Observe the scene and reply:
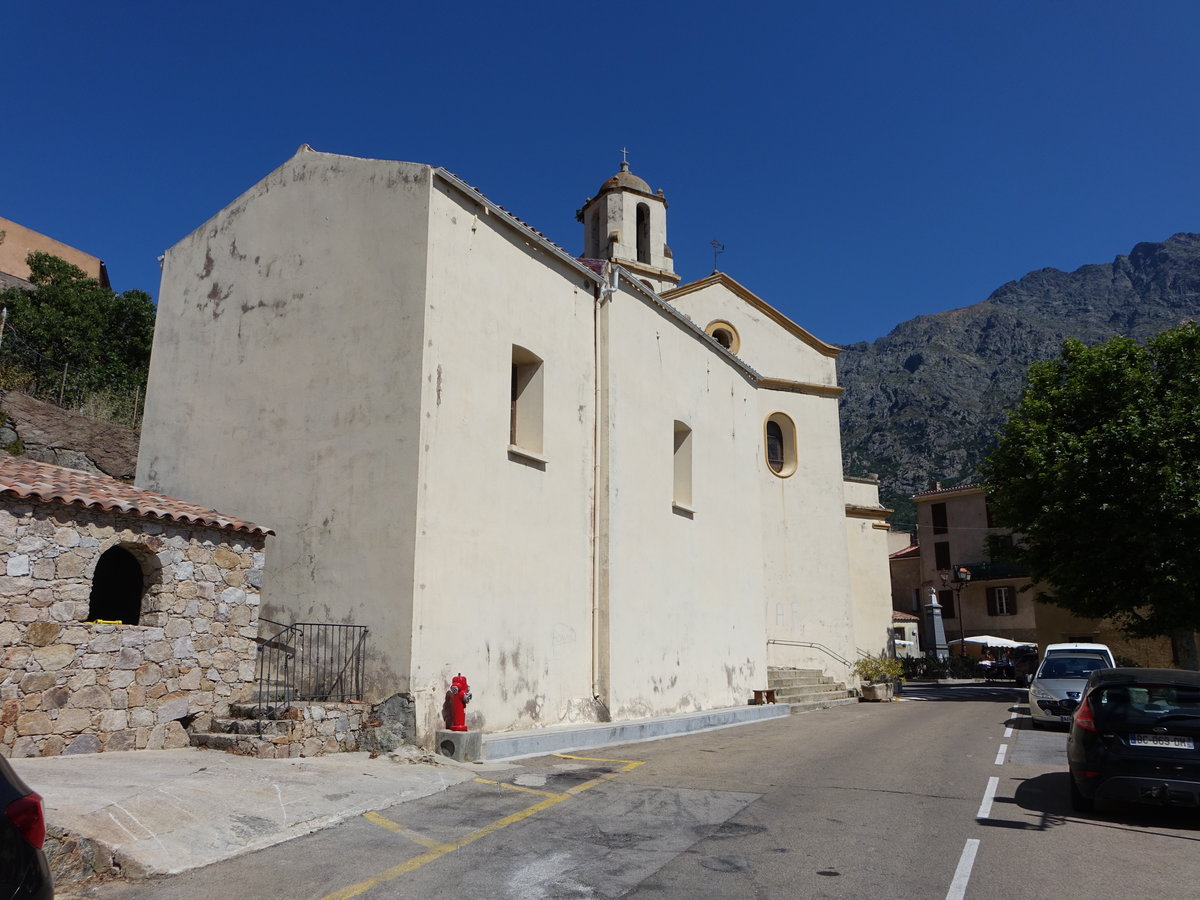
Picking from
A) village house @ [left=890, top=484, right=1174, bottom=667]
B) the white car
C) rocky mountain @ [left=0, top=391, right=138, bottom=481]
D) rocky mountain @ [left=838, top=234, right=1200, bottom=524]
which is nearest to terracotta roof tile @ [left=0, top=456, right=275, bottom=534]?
rocky mountain @ [left=0, top=391, right=138, bottom=481]

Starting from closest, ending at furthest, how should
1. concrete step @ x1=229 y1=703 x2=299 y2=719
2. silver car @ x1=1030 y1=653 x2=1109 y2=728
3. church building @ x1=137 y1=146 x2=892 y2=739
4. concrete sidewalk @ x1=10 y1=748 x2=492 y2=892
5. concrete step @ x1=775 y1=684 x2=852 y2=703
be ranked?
concrete sidewalk @ x1=10 y1=748 x2=492 y2=892
concrete step @ x1=229 y1=703 x2=299 y2=719
church building @ x1=137 y1=146 x2=892 y2=739
silver car @ x1=1030 y1=653 x2=1109 y2=728
concrete step @ x1=775 y1=684 x2=852 y2=703

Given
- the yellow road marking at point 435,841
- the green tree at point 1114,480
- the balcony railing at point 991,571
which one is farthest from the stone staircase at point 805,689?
the balcony railing at point 991,571

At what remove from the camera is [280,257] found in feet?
46.8

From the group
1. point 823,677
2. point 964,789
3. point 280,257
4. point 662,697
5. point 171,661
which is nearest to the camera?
point 964,789

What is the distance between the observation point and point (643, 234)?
28.2 m

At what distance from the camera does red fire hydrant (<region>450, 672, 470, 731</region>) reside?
447 inches

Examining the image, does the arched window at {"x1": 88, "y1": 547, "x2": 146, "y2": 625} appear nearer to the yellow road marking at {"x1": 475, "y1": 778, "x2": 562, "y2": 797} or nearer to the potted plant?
the yellow road marking at {"x1": 475, "y1": 778, "x2": 562, "y2": 797}

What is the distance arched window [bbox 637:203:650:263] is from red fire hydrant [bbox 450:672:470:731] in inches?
752

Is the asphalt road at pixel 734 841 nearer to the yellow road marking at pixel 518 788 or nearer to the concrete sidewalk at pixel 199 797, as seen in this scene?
the yellow road marking at pixel 518 788

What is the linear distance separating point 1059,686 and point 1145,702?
932 centimetres

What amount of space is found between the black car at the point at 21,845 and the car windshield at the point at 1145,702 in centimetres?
816

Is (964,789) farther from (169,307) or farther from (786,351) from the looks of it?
(786,351)

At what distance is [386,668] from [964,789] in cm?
695

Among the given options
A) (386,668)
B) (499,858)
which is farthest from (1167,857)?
(386,668)
